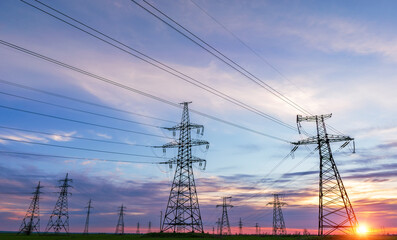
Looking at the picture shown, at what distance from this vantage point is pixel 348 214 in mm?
42031

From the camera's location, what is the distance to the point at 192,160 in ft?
168

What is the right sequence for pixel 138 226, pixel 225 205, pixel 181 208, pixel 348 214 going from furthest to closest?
1. pixel 138 226
2. pixel 225 205
3. pixel 181 208
4. pixel 348 214

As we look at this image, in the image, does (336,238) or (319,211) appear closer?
(336,238)

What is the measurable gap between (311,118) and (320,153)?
6.66 m

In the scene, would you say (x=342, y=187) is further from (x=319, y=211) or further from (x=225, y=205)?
(x=225, y=205)

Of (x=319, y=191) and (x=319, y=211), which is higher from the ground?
(x=319, y=191)

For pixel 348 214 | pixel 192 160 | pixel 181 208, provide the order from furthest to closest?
1. pixel 192 160
2. pixel 181 208
3. pixel 348 214

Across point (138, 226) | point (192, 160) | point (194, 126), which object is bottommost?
point (138, 226)

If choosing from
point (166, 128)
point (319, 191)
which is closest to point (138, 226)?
point (166, 128)

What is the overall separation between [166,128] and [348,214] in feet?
99.2

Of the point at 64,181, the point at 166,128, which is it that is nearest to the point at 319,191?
the point at 166,128

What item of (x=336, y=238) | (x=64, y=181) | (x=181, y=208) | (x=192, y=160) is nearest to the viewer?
(x=336, y=238)

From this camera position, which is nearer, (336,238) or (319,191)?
(336,238)

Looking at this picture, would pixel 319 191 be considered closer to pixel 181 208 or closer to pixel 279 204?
pixel 181 208
